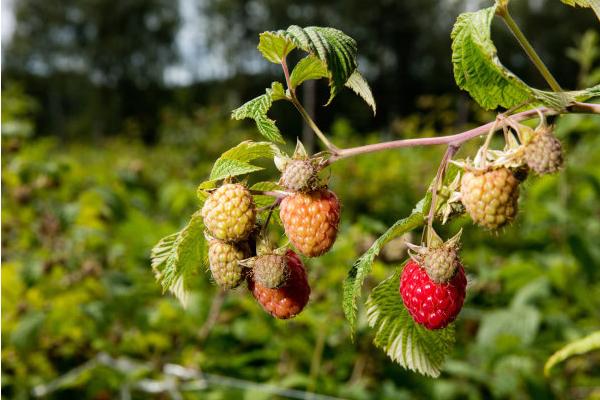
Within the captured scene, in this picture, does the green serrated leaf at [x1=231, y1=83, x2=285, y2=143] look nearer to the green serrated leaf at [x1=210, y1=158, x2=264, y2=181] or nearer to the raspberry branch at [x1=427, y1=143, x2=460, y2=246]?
the green serrated leaf at [x1=210, y1=158, x2=264, y2=181]

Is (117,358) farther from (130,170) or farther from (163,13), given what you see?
(163,13)

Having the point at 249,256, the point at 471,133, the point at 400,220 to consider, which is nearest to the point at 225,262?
the point at 249,256

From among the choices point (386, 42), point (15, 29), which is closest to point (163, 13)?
point (15, 29)

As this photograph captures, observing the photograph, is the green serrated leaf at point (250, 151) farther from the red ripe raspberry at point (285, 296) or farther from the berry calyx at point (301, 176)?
the red ripe raspberry at point (285, 296)

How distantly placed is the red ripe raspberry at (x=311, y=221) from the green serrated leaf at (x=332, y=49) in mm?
162

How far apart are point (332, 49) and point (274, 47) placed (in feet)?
0.51

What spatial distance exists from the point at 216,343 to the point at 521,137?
2.11m

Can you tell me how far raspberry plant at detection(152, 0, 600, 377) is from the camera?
2.49ft

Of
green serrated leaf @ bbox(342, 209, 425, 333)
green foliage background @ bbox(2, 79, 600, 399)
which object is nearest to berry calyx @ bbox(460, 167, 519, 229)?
green serrated leaf @ bbox(342, 209, 425, 333)

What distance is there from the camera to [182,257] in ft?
3.36

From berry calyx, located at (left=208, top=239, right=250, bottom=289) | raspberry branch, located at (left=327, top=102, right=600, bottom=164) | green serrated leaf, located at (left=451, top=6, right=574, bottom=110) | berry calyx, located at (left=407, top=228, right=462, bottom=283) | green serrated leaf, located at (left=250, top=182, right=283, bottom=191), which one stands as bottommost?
berry calyx, located at (left=407, top=228, right=462, bottom=283)

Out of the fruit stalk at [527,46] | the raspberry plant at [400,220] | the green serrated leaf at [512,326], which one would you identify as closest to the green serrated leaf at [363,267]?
the raspberry plant at [400,220]

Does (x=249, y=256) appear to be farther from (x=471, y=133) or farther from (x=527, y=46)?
(x=527, y=46)

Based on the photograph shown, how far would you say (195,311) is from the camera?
2490 millimetres
